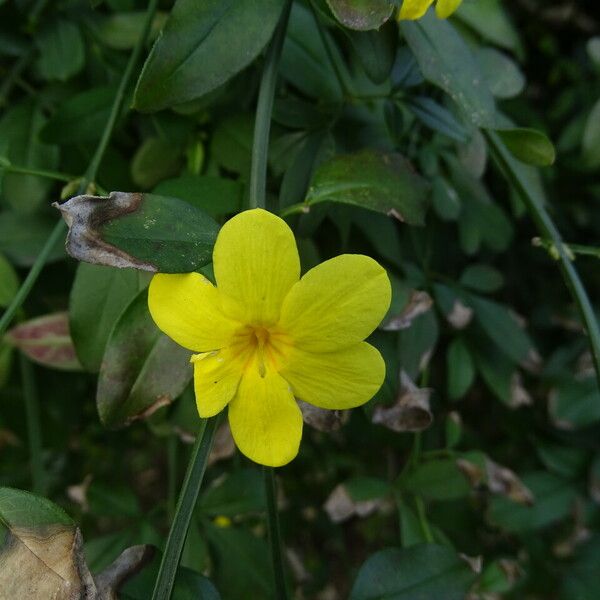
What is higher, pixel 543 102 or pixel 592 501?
pixel 543 102

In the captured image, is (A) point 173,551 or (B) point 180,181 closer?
(A) point 173,551

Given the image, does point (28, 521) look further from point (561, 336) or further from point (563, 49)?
point (563, 49)

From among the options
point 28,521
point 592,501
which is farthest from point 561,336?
point 28,521

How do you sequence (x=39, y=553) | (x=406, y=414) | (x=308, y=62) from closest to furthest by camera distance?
1. (x=39, y=553)
2. (x=406, y=414)
3. (x=308, y=62)

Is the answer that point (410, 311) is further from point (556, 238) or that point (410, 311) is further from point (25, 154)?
point (25, 154)

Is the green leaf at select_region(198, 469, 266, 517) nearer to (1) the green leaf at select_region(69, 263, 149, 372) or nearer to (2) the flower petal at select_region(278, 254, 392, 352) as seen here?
(1) the green leaf at select_region(69, 263, 149, 372)

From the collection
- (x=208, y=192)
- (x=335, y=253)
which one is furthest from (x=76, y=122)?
(x=335, y=253)
